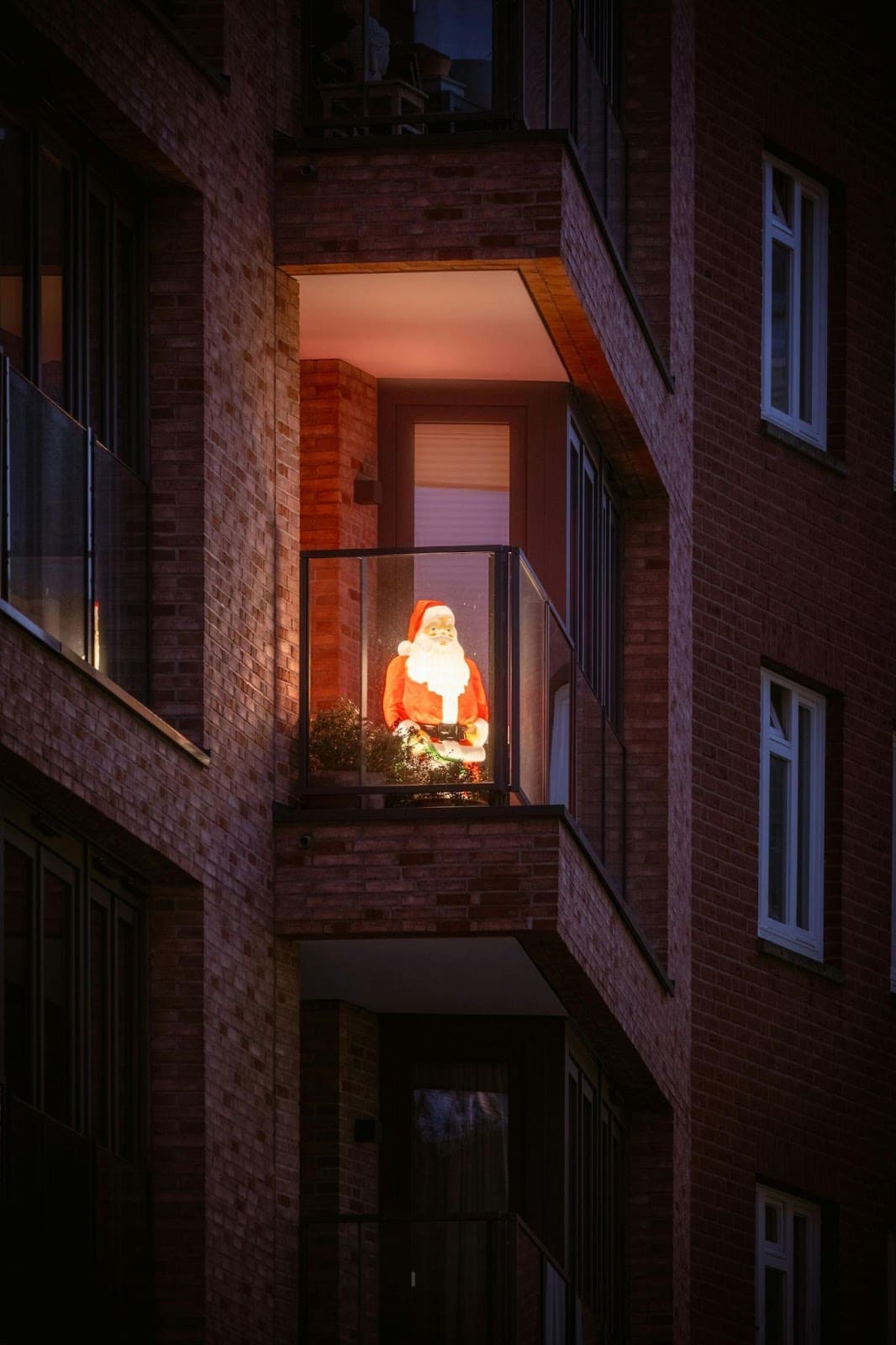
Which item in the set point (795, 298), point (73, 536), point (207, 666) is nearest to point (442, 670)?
point (207, 666)

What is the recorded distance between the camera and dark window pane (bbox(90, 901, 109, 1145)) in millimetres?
16688

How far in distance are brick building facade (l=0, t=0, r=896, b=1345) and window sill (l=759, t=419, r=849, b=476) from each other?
2.4 inches

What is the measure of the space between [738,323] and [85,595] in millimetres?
9864

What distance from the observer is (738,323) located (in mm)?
25531

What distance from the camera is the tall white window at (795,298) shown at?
26250mm

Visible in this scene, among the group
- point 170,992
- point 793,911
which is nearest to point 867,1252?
point 793,911

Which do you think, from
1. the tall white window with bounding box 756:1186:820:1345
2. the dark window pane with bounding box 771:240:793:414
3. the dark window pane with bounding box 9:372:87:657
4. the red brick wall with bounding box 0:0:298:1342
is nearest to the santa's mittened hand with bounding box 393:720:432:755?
the red brick wall with bounding box 0:0:298:1342

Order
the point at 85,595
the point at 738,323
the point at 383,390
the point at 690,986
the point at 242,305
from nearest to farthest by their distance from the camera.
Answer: the point at 85,595
the point at 242,305
the point at 383,390
the point at 690,986
the point at 738,323

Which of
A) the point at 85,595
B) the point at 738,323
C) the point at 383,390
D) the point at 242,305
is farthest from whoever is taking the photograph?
the point at 738,323

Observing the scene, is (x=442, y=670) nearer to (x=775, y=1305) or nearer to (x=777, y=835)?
(x=777, y=835)

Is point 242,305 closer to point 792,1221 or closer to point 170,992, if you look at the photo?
point 170,992

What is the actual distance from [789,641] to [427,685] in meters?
7.23

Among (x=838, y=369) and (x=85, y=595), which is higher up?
(x=838, y=369)

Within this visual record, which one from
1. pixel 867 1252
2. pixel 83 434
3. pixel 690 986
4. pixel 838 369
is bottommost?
pixel 867 1252
